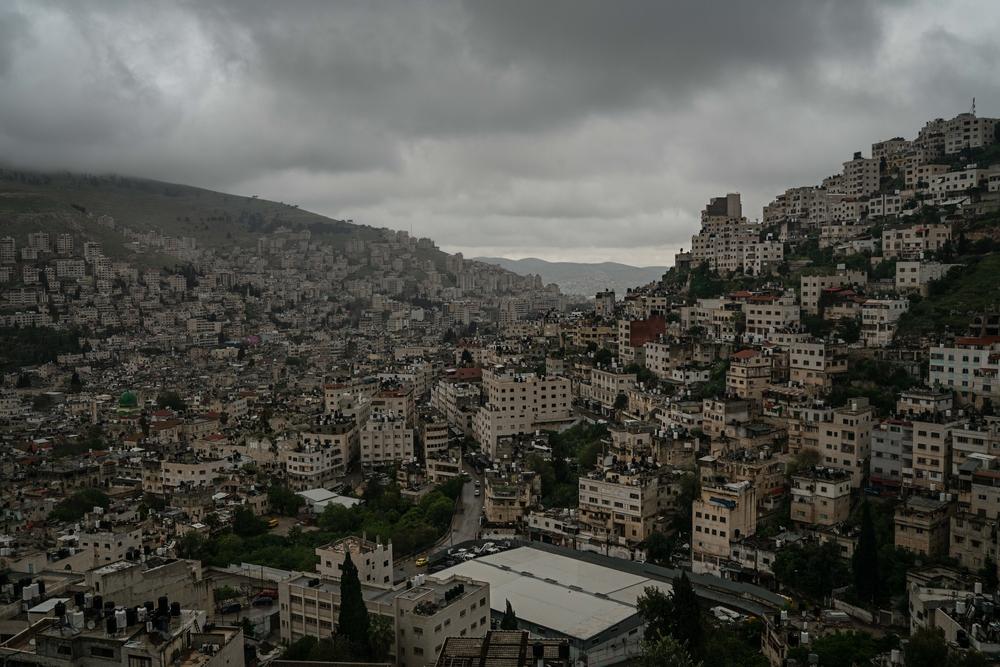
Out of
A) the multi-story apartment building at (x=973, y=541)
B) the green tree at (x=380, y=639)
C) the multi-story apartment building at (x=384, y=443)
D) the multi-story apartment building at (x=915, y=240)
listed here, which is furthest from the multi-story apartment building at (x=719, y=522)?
the multi-story apartment building at (x=915, y=240)

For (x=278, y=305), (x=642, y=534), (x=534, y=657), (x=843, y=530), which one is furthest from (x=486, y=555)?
(x=278, y=305)

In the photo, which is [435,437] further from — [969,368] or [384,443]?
[969,368]

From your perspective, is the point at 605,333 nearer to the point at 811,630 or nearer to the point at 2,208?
the point at 811,630

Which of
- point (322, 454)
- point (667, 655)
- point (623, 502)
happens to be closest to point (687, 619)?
point (667, 655)

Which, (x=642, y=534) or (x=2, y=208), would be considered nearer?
(x=642, y=534)

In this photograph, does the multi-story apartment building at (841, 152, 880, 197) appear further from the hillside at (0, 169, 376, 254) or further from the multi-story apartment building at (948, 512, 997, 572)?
the hillside at (0, 169, 376, 254)

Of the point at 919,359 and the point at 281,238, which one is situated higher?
the point at 281,238

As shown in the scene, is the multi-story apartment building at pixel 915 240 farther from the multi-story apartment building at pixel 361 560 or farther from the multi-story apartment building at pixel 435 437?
the multi-story apartment building at pixel 361 560
